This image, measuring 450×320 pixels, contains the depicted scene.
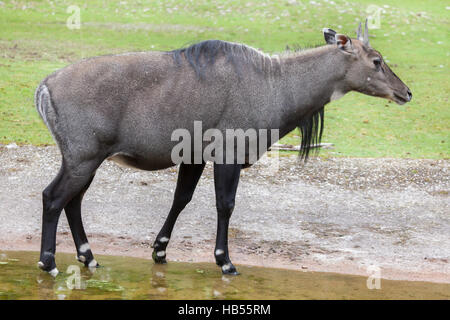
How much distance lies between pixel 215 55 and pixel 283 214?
300 cm

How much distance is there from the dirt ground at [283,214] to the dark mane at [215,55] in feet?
7.00

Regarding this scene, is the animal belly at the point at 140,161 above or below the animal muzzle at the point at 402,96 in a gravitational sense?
below

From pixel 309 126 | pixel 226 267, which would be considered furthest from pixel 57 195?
pixel 309 126

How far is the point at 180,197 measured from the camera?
27.2 feet

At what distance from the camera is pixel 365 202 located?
1072cm

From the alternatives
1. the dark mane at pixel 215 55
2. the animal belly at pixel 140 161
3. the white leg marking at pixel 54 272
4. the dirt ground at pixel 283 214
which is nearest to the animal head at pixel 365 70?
the dark mane at pixel 215 55

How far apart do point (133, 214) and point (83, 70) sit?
282 centimetres

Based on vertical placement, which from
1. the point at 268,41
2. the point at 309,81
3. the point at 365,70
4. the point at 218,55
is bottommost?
the point at 268,41

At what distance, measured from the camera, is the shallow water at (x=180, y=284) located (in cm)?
707

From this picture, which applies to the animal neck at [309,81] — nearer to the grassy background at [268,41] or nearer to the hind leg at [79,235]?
the hind leg at [79,235]

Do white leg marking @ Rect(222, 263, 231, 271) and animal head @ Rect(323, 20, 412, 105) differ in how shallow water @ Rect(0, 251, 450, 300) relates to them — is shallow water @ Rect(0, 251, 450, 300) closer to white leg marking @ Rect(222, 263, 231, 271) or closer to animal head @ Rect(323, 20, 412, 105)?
white leg marking @ Rect(222, 263, 231, 271)

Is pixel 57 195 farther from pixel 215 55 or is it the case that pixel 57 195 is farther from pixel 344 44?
pixel 344 44

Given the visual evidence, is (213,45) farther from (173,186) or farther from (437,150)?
(437,150)
